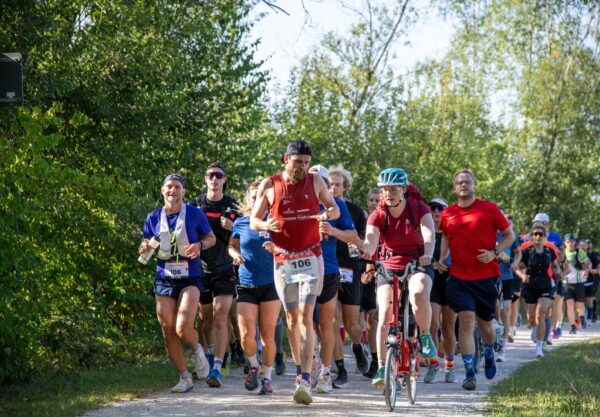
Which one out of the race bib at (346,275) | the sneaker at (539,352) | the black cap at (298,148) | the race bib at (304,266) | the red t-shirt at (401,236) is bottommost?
the sneaker at (539,352)

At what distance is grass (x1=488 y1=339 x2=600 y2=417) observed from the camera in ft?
30.5

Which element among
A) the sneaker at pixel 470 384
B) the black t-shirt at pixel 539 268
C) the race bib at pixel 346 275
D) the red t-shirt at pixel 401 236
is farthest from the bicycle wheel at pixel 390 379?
the black t-shirt at pixel 539 268

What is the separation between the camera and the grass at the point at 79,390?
9.37 metres

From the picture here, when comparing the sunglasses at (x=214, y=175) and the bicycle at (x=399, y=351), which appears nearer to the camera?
the bicycle at (x=399, y=351)

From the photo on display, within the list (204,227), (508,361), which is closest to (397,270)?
(204,227)

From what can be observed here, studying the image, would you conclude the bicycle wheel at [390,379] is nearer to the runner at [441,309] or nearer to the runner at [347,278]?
the runner at [347,278]

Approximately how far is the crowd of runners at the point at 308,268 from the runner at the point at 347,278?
0.01 m

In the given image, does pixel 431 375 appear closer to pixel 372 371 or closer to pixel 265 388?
pixel 372 371

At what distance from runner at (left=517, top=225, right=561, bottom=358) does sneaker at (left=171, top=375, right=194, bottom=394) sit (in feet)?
24.3

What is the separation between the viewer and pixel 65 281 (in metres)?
13.2

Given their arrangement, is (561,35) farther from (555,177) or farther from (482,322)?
(482,322)

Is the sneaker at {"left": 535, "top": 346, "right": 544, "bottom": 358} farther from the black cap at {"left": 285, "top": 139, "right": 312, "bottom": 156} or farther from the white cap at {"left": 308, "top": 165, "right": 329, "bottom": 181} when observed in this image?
the black cap at {"left": 285, "top": 139, "right": 312, "bottom": 156}

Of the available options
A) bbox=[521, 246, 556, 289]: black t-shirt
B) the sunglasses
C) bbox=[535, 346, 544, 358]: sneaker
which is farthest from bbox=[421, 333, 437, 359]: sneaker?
bbox=[521, 246, 556, 289]: black t-shirt

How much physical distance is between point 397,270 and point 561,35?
35.6 metres
